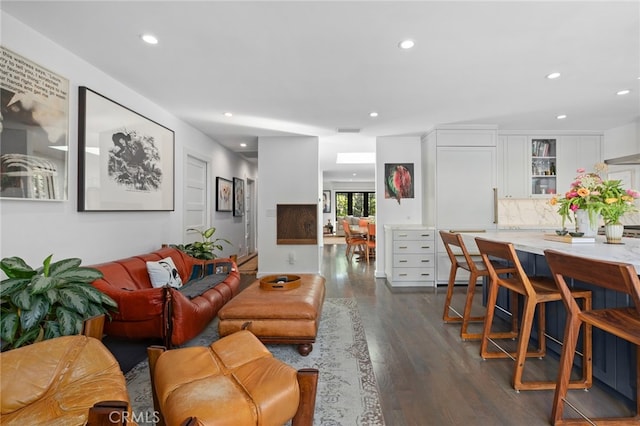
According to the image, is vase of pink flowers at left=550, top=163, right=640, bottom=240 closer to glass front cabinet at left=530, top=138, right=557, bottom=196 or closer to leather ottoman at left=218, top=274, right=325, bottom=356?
leather ottoman at left=218, top=274, right=325, bottom=356

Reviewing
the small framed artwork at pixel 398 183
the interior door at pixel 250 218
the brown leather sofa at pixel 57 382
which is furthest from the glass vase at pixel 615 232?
the interior door at pixel 250 218

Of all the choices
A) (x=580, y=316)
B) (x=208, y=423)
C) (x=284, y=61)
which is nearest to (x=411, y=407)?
(x=580, y=316)

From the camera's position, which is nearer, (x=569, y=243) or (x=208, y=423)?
(x=208, y=423)

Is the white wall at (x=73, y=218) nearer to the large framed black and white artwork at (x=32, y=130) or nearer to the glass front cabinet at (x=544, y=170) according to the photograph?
the large framed black and white artwork at (x=32, y=130)

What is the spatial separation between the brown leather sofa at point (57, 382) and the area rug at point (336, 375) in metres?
0.55

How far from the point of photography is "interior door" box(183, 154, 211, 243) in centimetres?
444

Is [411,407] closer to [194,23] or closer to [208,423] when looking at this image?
[208,423]

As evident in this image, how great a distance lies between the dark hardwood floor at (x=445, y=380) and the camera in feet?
5.49

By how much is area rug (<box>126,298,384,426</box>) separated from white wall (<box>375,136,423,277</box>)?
2.37m

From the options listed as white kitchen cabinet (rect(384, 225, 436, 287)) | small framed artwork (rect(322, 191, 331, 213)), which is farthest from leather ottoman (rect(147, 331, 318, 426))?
small framed artwork (rect(322, 191, 331, 213))

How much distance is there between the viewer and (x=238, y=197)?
22.2 ft

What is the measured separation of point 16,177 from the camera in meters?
1.94

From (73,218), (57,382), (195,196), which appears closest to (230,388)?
(57,382)

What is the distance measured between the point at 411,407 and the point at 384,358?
1.86ft
